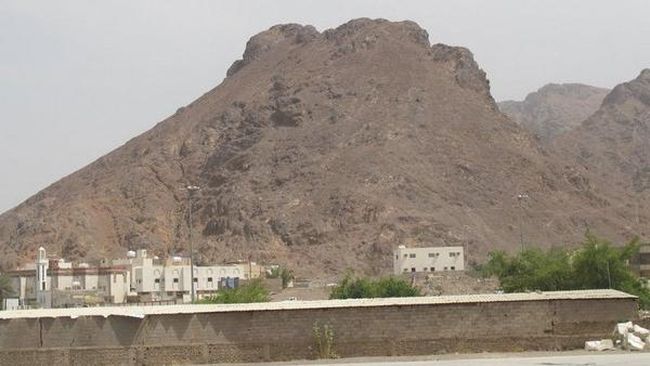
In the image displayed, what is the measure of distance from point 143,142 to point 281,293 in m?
95.8

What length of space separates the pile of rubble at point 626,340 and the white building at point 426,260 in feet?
268

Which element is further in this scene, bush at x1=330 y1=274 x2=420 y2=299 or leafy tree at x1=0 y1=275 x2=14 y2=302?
leafy tree at x1=0 y1=275 x2=14 y2=302

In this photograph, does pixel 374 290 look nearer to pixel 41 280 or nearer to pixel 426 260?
pixel 41 280

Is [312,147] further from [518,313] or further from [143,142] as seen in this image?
[518,313]

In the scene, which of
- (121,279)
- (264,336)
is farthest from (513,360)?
(121,279)

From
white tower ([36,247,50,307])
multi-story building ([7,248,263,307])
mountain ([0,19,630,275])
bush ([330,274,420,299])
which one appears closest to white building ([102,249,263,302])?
multi-story building ([7,248,263,307])

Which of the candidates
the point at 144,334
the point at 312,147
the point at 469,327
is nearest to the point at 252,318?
the point at 144,334

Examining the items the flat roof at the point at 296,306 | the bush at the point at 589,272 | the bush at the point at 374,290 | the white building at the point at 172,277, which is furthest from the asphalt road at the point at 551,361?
the white building at the point at 172,277

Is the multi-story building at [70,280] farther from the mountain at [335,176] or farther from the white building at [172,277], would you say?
the mountain at [335,176]

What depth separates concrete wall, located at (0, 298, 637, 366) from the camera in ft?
93.5

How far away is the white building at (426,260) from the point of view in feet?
365

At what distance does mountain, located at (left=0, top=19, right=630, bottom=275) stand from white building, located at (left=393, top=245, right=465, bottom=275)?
10.4 metres

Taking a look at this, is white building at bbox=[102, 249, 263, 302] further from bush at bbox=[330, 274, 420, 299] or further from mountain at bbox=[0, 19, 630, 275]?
bush at bbox=[330, 274, 420, 299]

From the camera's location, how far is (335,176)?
5743 inches
